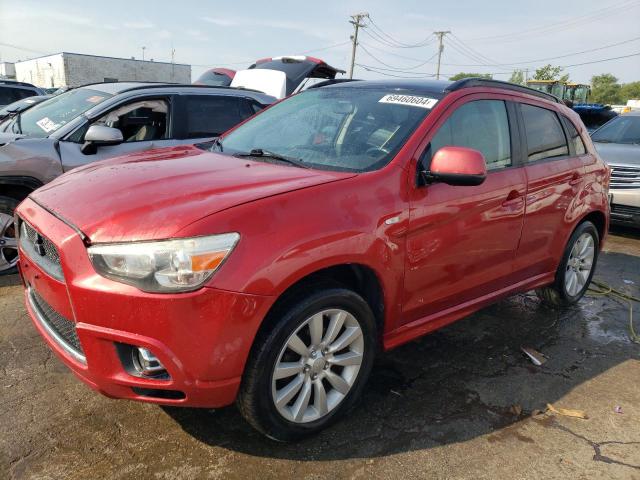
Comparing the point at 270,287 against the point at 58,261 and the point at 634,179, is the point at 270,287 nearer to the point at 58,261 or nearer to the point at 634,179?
the point at 58,261

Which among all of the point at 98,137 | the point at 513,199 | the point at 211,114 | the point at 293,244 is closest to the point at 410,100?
the point at 513,199

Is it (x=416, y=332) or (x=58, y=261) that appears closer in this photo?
(x=58, y=261)

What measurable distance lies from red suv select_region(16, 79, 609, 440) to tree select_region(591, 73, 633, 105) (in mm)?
71017

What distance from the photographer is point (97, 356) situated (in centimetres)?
213

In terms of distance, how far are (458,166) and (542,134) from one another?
153 centimetres

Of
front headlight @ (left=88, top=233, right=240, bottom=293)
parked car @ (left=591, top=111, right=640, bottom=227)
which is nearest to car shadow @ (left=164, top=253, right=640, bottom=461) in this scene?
front headlight @ (left=88, top=233, right=240, bottom=293)

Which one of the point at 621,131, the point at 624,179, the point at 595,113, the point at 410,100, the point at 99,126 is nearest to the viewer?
the point at 410,100

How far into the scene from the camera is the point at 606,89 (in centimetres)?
6969

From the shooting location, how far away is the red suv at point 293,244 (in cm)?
205

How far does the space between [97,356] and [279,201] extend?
38.8 inches

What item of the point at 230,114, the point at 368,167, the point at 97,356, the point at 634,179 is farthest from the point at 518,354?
the point at 634,179

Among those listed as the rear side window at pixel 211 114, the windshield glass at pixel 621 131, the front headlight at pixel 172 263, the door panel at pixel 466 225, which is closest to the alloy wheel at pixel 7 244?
the rear side window at pixel 211 114

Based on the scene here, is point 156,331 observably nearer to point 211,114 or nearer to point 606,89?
point 211,114

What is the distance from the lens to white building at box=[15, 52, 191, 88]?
4662 cm
